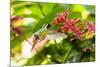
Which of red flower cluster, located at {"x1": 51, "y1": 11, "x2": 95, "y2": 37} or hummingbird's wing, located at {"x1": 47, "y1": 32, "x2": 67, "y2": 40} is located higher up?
red flower cluster, located at {"x1": 51, "y1": 11, "x2": 95, "y2": 37}

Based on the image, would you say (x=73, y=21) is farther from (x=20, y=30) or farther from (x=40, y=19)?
(x=20, y=30)

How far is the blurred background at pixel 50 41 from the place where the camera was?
6.30 feet

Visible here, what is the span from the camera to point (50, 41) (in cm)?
204

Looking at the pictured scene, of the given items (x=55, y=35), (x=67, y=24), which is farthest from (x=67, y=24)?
(x=55, y=35)

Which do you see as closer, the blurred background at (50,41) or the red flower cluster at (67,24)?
the blurred background at (50,41)

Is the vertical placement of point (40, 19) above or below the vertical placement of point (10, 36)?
above

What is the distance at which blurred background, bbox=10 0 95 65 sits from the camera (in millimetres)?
1921

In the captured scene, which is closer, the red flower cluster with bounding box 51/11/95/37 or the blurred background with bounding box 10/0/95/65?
the blurred background with bounding box 10/0/95/65

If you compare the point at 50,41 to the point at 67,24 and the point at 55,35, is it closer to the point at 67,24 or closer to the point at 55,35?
the point at 55,35
